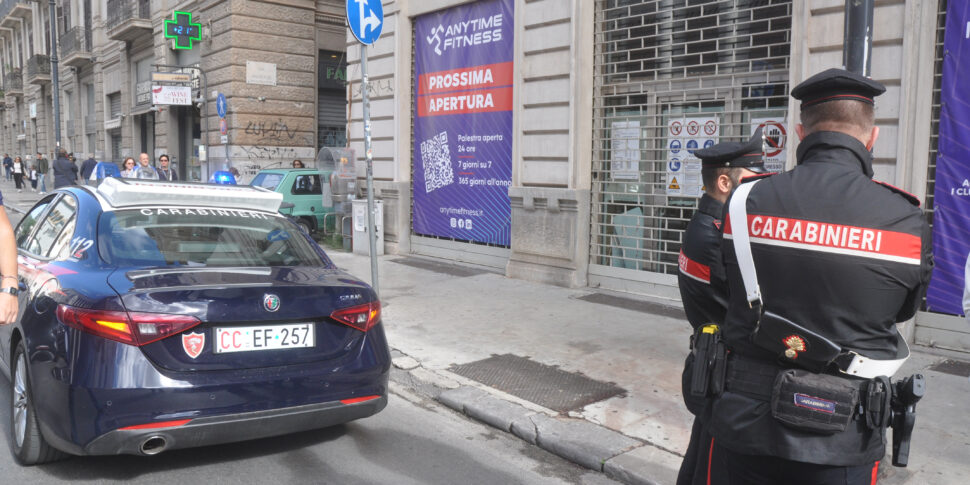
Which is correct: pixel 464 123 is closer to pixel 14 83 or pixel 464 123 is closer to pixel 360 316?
pixel 360 316

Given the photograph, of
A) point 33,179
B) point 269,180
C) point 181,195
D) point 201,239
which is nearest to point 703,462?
point 201,239

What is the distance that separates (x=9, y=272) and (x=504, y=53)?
8.45 m

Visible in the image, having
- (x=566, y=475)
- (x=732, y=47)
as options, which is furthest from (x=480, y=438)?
(x=732, y=47)

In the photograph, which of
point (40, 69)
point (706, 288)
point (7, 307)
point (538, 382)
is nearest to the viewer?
point (706, 288)

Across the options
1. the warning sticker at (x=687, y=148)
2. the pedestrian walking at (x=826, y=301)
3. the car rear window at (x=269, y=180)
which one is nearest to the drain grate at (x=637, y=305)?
the warning sticker at (x=687, y=148)

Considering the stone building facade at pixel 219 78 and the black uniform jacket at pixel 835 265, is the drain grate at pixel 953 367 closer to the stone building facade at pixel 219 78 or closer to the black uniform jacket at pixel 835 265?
the black uniform jacket at pixel 835 265

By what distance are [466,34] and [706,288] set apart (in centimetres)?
929

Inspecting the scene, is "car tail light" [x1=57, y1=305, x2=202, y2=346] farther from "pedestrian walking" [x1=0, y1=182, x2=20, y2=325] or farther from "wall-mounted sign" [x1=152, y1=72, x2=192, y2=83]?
"wall-mounted sign" [x1=152, y1=72, x2=192, y2=83]

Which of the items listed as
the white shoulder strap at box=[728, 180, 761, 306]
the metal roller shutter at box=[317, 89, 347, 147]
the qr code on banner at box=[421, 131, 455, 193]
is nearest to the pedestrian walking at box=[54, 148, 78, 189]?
the metal roller shutter at box=[317, 89, 347, 147]

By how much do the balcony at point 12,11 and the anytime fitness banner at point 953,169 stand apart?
151 ft

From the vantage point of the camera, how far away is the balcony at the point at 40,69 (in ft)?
123

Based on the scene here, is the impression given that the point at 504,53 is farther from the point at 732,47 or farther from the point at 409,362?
the point at 409,362

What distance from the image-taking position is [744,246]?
2068 mm

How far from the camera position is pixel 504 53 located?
1066cm
